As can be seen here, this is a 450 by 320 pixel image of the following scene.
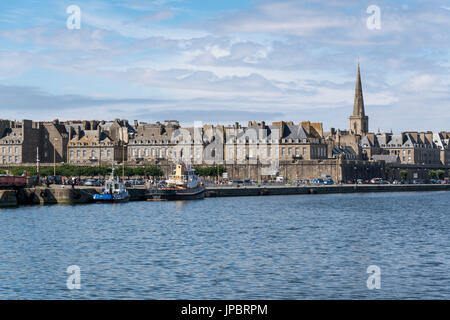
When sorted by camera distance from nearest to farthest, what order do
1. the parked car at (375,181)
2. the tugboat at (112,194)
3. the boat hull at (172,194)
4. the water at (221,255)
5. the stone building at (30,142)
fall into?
the water at (221,255) < the tugboat at (112,194) < the boat hull at (172,194) < the stone building at (30,142) < the parked car at (375,181)

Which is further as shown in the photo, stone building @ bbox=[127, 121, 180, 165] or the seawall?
stone building @ bbox=[127, 121, 180, 165]

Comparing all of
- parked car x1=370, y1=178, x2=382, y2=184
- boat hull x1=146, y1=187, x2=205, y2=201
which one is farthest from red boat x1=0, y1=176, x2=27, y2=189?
parked car x1=370, y1=178, x2=382, y2=184

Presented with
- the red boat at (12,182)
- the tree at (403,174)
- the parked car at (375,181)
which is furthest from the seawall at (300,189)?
the red boat at (12,182)

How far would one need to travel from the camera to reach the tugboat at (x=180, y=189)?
8975cm

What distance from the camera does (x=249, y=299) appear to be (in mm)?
26750

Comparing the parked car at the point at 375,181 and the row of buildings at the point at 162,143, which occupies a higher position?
the row of buildings at the point at 162,143

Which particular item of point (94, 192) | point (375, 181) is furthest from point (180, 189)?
point (375, 181)

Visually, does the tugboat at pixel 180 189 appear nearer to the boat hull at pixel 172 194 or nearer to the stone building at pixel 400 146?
the boat hull at pixel 172 194

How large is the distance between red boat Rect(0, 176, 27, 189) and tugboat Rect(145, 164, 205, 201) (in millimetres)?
18395

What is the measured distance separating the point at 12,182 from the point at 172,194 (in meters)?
22.4

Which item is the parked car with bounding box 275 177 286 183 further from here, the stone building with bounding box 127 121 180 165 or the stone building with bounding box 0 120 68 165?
the stone building with bounding box 0 120 68 165

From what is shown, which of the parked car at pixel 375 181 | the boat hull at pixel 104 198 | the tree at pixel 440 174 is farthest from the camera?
the tree at pixel 440 174

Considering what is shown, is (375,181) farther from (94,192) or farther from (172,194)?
(94,192)

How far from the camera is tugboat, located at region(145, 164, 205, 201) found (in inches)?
3533
